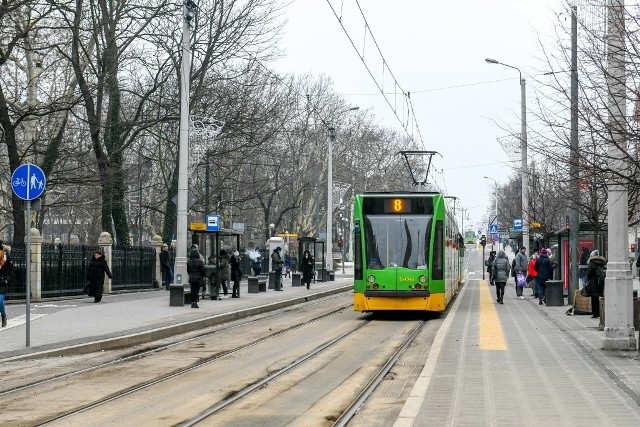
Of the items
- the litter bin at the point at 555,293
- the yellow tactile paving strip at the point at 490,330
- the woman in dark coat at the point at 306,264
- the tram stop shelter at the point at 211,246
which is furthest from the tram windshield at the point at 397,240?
the woman in dark coat at the point at 306,264

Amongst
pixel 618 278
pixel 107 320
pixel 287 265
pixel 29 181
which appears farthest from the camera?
pixel 287 265

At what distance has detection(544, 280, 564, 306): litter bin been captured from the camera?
99.2 ft

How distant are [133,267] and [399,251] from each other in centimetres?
1611

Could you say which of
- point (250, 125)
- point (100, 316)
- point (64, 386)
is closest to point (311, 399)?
point (64, 386)

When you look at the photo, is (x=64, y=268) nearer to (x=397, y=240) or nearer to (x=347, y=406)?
(x=397, y=240)

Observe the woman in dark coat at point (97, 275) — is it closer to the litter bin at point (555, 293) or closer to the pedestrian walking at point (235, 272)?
the pedestrian walking at point (235, 272)

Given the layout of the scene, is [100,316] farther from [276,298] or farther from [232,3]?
[232,3]

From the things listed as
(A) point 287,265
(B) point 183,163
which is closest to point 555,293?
(B) point 183,163

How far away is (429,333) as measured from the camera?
21.2m

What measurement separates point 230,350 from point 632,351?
6189 mm

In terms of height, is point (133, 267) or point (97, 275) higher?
point (133, 267)

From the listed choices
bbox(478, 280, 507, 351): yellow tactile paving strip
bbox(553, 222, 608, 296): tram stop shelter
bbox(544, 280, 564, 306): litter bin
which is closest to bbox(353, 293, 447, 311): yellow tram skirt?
bbox(478, 280, 507, 351): yellow tactile paving strip

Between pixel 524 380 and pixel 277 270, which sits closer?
pixel 524 380

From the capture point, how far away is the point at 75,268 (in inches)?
1298
